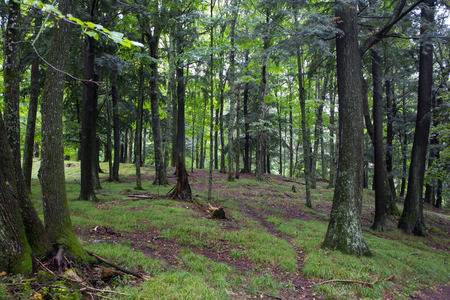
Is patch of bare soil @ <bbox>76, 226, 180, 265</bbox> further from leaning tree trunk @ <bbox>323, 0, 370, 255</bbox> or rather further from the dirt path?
leaning tree trunk @ <bbox>323, 0, 370, 255</bbox>

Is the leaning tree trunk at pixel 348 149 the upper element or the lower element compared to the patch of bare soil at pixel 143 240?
upper

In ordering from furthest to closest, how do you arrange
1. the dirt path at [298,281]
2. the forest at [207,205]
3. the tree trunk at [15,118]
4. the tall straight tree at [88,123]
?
the tall straight tree at [88,123] → the dirt path at [298,281] → the forest at [207,205] → the tree trunk at [15,118]

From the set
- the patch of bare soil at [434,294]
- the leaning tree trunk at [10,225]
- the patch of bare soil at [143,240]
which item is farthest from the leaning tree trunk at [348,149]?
the leaning tree trunk at [10,225]

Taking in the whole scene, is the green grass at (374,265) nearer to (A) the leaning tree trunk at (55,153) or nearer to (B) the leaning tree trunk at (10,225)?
(A) the leaning tree trunk at (55,153)

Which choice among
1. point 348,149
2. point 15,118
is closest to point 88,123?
point 15,118

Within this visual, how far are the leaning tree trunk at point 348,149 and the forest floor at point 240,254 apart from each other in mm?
589

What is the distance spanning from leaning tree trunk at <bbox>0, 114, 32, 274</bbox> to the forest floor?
0.53 m

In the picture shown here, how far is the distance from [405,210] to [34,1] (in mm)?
15041

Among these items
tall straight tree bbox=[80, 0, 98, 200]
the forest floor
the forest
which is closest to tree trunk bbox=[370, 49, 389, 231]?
the forest

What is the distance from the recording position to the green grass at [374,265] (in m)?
6.93

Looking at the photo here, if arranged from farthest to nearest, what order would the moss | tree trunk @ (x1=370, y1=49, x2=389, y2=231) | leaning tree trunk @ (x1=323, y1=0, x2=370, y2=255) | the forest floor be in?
tree trunk @ (x1=370, y1=49, x2=389, y2=231) < leaning tree trunk @ (x1=323, y1=0, x2=370, y2=255) < the forest floor < the moss

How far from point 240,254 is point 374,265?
3220mm

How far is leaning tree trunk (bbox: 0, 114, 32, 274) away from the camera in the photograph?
4176 millimetres

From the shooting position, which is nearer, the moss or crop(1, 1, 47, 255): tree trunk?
crop(1, 1, 47, 255): tree trunk
